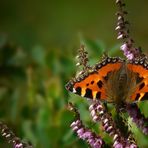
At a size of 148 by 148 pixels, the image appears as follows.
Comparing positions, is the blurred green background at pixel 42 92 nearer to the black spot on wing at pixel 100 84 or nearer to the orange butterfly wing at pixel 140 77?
the orange butterfly wing at pixel 140 77

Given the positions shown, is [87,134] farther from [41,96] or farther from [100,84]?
[41,96]

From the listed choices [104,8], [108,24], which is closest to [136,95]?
[108,24]

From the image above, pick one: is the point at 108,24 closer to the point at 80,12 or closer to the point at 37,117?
the point at 80,12

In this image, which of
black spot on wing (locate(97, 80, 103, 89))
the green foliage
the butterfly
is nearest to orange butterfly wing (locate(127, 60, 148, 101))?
the butterfly

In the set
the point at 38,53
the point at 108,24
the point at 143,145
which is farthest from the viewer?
the point at 108,24

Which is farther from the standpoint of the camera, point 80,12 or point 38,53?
point 80,12

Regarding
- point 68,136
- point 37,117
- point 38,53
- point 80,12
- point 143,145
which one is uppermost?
point 80,12

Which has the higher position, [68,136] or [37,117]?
[37,117]
